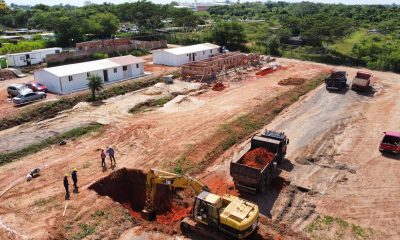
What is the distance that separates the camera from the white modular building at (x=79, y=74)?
37.9 meters

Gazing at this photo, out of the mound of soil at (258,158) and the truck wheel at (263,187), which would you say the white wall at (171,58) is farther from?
the truck wheel at (263,187)

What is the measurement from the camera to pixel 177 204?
63.3 feet

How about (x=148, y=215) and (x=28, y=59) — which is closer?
(x=148, y=215)

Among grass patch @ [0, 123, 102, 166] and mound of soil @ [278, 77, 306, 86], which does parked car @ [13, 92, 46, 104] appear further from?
mound of soil @ [278, 77, 306, 86]

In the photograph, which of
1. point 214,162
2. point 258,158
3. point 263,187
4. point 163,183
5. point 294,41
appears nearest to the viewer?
point 163,183

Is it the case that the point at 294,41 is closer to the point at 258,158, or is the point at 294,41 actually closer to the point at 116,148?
the point at 116,148

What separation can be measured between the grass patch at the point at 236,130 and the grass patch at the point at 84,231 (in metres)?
7.05

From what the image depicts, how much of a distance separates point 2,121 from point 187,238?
72.9ft

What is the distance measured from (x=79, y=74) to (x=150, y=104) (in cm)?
934

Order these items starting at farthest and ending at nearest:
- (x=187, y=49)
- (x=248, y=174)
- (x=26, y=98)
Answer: (x=187, y=49) → (x=26, y=98) → (x=248, y=174)

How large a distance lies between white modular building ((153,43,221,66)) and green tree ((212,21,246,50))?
11.1 meters

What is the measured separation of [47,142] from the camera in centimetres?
2652

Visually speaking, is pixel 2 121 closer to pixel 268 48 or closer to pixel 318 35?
pixel 268 48

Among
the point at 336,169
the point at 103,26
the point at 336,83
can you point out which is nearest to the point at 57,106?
the point at 336,169
